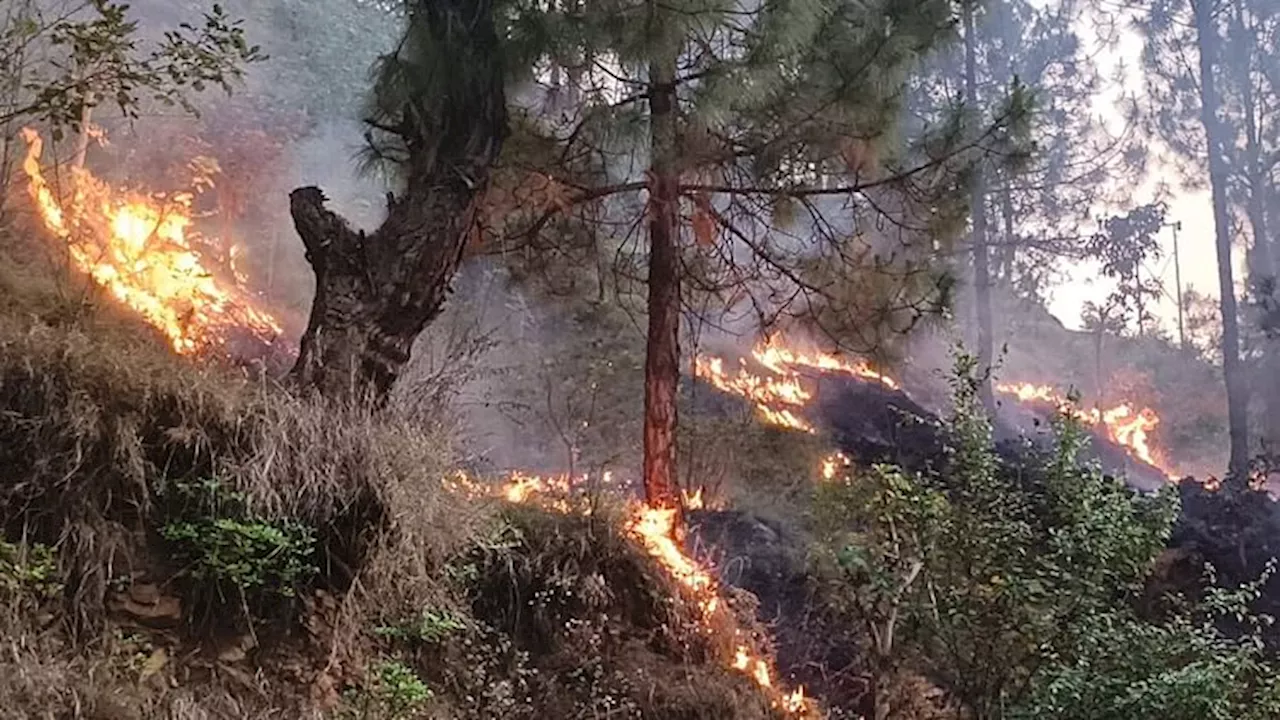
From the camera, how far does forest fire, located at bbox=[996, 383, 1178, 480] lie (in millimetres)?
17031

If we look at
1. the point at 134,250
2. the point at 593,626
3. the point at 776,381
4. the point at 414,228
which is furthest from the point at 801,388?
the point at 414,228

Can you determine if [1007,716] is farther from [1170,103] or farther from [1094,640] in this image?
[1170,103]

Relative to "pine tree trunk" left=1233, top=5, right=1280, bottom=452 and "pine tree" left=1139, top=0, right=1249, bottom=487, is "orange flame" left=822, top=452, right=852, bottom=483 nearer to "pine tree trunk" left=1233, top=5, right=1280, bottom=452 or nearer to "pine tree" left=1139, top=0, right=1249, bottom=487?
"pine tree" left=1139, top=0, right=1249, bottom=487

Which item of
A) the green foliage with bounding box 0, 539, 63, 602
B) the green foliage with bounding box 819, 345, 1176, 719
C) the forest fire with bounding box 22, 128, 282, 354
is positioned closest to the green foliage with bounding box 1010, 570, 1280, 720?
the green foliage with bounding box 819, 345, 1176, 719

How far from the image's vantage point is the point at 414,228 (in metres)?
4.41

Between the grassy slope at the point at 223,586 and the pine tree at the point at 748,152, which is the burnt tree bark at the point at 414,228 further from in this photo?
the grassy slope at the point at 223,586

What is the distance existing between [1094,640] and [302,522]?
3383mm

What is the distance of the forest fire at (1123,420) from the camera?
17.0 metres

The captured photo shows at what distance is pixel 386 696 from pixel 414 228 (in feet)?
6.52

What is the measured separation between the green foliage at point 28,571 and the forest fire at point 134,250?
4.58 feet

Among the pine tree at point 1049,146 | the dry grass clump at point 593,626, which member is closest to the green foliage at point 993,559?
the dry grass clump at point 593,626

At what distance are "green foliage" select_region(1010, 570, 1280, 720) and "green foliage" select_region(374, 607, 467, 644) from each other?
8.23ft

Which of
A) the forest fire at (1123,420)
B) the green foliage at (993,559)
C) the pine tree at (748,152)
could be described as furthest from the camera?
the forest fire at (1123,420)

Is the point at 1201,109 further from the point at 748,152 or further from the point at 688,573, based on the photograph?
the point at 688,573
